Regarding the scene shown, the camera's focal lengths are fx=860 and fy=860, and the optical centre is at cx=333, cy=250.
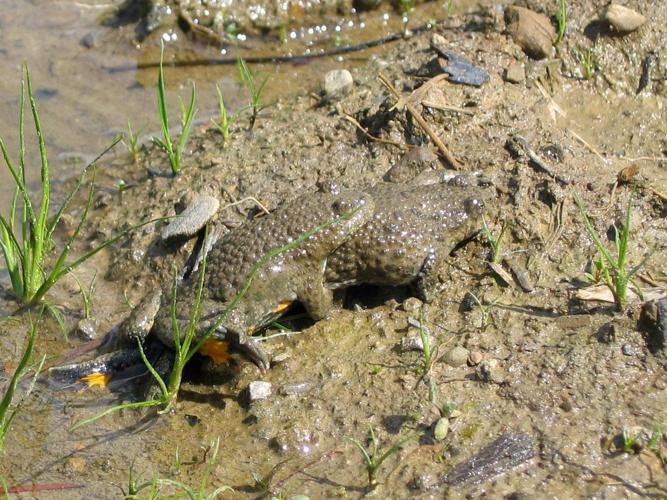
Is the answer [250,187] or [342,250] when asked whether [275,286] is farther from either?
[250,187]

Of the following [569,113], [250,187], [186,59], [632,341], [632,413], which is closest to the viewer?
[632,413]

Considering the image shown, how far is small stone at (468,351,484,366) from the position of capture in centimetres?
493

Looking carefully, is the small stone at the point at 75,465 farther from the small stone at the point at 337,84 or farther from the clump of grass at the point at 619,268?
the small stone at the point at 337,84

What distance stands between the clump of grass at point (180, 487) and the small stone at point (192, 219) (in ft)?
5.61

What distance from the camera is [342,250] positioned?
5285mm

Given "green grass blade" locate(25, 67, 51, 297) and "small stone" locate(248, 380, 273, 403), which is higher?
"green grass blade" locate(25, 67, 51, 297)

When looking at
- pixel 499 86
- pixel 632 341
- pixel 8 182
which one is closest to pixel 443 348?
pixel 632 341

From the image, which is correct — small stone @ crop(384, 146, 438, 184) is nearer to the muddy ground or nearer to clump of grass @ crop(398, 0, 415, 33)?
the muddy ground

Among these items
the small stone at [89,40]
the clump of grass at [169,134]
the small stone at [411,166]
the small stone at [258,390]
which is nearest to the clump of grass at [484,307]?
the small stone at [411,166]

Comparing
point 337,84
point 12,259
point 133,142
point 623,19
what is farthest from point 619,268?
point 133,142

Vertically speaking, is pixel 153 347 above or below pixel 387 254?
below

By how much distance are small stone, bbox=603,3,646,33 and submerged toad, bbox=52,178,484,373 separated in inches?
97.8

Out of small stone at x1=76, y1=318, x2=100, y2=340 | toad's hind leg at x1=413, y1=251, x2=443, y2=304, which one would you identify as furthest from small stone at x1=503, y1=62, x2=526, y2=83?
small stone at x1=76, y1=318, x2=100, y2=340

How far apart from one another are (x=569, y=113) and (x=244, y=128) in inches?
103
